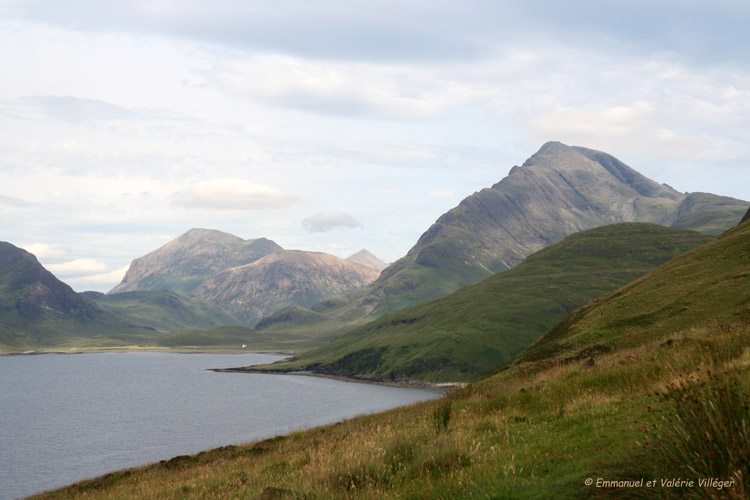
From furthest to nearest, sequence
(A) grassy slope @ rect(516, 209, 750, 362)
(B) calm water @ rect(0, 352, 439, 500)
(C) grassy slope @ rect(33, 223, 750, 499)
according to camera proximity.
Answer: (B) calm water @ rect(0, 352, 439, 500) → (A) grassy slope @ rect(516, 209, 750, 362) → (C) grassy slope @ rect(33, 223, 750, 499)

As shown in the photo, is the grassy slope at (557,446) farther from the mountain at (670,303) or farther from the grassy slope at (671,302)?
the grassy slope at (671,302)

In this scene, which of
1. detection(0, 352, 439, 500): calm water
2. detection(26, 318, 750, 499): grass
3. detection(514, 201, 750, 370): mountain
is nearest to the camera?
detection(26, 318, 750, 499): grass

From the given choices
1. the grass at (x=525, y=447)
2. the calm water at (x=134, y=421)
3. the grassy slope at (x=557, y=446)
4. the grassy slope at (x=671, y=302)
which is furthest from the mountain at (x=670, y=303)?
the calm water at (x=134, y=421)

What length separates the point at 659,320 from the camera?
52.7 m

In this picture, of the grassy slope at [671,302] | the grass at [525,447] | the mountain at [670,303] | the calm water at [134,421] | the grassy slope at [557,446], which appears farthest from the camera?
the calm water at [134,421]

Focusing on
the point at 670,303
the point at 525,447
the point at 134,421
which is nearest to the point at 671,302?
the point at 670,303

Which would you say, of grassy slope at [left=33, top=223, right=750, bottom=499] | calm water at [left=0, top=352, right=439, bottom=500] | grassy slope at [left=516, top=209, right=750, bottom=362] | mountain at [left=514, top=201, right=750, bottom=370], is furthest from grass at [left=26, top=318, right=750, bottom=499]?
calm water at [left=0, top=352, right=439, bottom=500]

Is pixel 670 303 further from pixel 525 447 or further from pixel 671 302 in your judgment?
pixel 525 447

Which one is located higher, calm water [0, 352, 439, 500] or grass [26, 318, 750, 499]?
grass [26, 318, 750, 499]

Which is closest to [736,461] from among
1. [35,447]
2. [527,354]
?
[527,354]

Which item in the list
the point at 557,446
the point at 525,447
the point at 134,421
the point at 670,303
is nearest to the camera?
the point at 557,446

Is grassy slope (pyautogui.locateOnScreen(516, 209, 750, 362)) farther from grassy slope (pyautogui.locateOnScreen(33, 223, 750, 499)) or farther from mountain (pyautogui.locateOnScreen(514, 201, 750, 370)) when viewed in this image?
grassy slope (pyautogui.locateOnScreen(33, 223, 750, 499))

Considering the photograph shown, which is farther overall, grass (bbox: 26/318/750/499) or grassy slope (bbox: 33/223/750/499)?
grass (bbox: 26/318/750/499)

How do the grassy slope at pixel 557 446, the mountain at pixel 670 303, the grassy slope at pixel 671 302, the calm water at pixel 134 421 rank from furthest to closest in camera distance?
1. the calm water at pixel 134 421
2. the grassy slope at pixel 671 302
3. the mountain at pixel 670 303
4. the grassy slope at pixel 557 446
